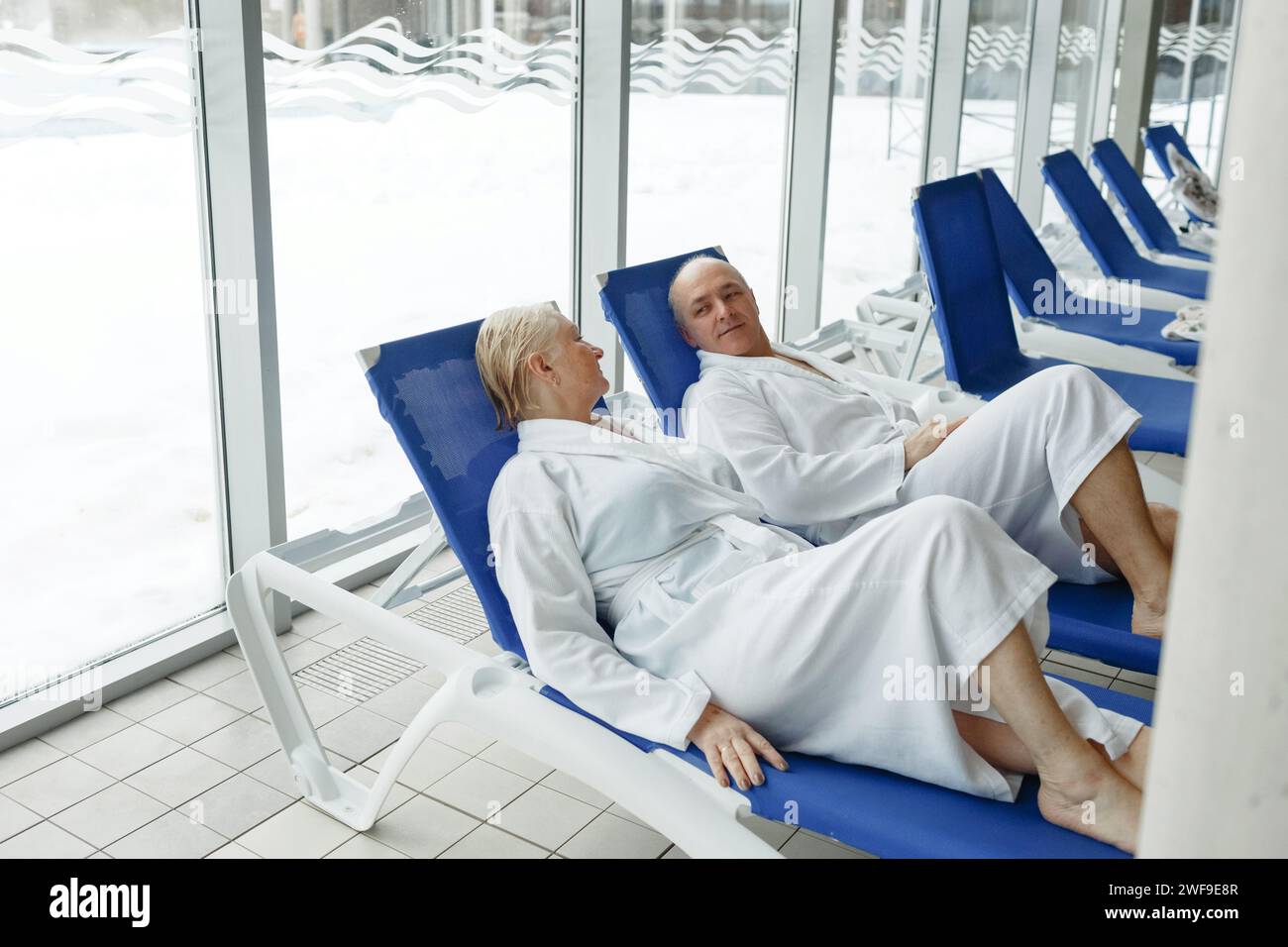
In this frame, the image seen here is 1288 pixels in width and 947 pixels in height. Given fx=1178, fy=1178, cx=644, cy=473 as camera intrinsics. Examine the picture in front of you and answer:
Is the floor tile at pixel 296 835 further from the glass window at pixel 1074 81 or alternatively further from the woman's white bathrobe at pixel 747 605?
the glass window at pixel 1074 81

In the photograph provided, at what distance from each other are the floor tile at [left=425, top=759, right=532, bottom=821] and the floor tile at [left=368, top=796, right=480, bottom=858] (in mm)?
28

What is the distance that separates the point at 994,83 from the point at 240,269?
556cm

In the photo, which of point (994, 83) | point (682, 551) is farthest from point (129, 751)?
point (994, 83)

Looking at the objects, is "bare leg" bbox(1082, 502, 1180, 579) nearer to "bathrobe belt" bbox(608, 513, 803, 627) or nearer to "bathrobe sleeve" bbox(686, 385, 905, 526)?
"bathrobe sleeve" bbox(686, 385, 905, 526)

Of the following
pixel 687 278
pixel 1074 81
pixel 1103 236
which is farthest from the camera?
pixel 1074 81

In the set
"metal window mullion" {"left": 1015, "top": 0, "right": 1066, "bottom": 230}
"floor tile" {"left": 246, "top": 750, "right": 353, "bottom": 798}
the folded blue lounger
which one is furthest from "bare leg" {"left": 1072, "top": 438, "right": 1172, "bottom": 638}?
"metal window mullion" {"left": 1015, "top": 0, "right": 1066, "bottom": 230}

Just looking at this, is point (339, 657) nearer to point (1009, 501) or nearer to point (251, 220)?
point (251, 220)

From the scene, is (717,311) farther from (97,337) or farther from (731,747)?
(97,337)

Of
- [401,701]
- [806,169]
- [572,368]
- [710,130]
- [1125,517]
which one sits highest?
[710,130]

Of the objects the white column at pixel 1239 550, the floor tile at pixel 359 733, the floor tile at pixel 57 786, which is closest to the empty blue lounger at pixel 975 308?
the floor tile at pixel 359 733

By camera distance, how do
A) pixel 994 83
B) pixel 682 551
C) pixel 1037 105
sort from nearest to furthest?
pixel 682 551 < pixel 994 83 < pixel 1037 105

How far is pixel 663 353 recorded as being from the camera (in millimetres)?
2729
